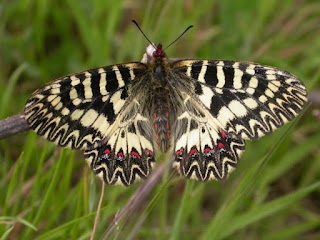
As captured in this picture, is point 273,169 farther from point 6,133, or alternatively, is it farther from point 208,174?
point 6,133

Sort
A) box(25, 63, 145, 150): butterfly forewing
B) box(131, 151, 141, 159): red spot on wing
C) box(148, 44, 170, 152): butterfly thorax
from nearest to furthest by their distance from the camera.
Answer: box(25, 63, 145, 150): butterfly forewing, box(131, 151, 141, 159): red spot on wing, box(148, 44, 170, 152): butterfly thorax

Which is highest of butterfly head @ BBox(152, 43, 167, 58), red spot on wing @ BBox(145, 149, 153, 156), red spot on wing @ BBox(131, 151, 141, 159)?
butterfly head @ BBox(152, 43, 167, 58)

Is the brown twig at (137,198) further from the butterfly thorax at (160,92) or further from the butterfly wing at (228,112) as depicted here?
the butterfly thorax at (160,92)

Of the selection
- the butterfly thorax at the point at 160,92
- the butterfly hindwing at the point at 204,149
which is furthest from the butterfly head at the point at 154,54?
the butterfly hindwing at the point at 204,149

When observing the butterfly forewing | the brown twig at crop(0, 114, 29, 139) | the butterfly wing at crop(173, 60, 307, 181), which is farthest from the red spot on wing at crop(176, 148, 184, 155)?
the brown twig at crop(0, 114, 29, 139)

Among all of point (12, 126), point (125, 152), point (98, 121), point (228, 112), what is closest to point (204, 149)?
point (228, 112)

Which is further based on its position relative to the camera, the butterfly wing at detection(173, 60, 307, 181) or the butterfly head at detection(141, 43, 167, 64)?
the butterfly head at detection(141, 43, 167, 64)

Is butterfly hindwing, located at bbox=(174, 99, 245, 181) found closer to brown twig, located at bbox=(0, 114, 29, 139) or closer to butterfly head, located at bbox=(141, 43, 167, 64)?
butterfly head, located at bbox=(141, 43, 167, 64)

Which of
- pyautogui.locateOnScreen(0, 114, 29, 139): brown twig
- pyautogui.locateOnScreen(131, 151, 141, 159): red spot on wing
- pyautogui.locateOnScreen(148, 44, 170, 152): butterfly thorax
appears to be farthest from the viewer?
pyautogui.locateOnScreen(148, 44, 170, 152): butterfly thorax
